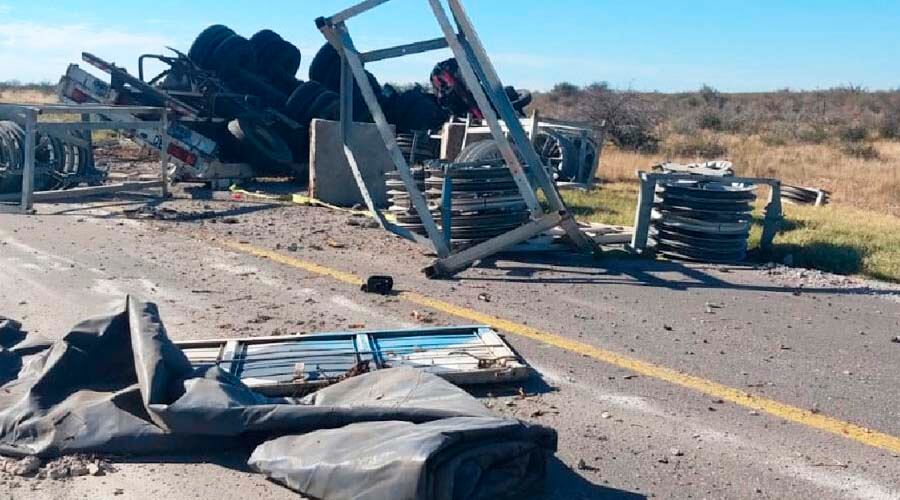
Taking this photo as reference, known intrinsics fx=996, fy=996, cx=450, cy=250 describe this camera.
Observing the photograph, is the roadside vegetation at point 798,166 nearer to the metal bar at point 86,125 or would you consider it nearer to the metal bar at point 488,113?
the metal bar at point 488,113

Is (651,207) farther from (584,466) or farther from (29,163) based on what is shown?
(29,163)

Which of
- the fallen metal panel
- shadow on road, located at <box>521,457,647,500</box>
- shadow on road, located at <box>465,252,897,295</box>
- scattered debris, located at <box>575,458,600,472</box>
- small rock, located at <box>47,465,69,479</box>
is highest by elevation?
shadow on road, located at <box>465,252,897,295</box>

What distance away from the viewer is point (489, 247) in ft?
29.2

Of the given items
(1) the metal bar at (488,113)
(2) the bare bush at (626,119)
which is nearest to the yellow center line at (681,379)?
(1) the metal bar at (488,113)

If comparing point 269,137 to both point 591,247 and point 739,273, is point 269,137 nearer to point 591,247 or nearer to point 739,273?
point 591,247

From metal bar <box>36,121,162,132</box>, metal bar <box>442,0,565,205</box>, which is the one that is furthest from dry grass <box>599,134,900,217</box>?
metal bar <box>36,121,162,132</box>

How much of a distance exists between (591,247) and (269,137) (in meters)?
8.52

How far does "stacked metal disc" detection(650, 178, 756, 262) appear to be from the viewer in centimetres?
977

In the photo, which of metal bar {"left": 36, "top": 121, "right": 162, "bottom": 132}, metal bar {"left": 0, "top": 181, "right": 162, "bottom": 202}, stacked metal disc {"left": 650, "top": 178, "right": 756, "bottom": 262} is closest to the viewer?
stacked metal disc {"left": 650, "top": 178, "right": 756, "bottom": 262}

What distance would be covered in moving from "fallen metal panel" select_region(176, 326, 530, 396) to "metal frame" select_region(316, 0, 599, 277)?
266 cm

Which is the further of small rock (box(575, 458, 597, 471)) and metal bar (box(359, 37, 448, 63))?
metal bar (box(359, 37, 448, 63))

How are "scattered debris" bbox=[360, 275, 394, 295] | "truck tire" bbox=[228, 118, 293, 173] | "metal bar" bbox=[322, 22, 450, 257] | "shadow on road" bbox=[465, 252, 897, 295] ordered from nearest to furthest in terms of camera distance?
"scattered debris" bbox=[360, 275, 394, 295] → "shadow on road" bbox=[465, 252, 897, 295] → "metal bar" bbox=[322, 22, 450, 257] → "truck tire" bbox=[228, 118, 293, 173]

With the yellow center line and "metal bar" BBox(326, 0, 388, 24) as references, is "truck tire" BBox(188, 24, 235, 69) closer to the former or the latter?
"metal bar" BBox(326, 0, 388, 24)

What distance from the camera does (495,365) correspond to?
5457 mm
